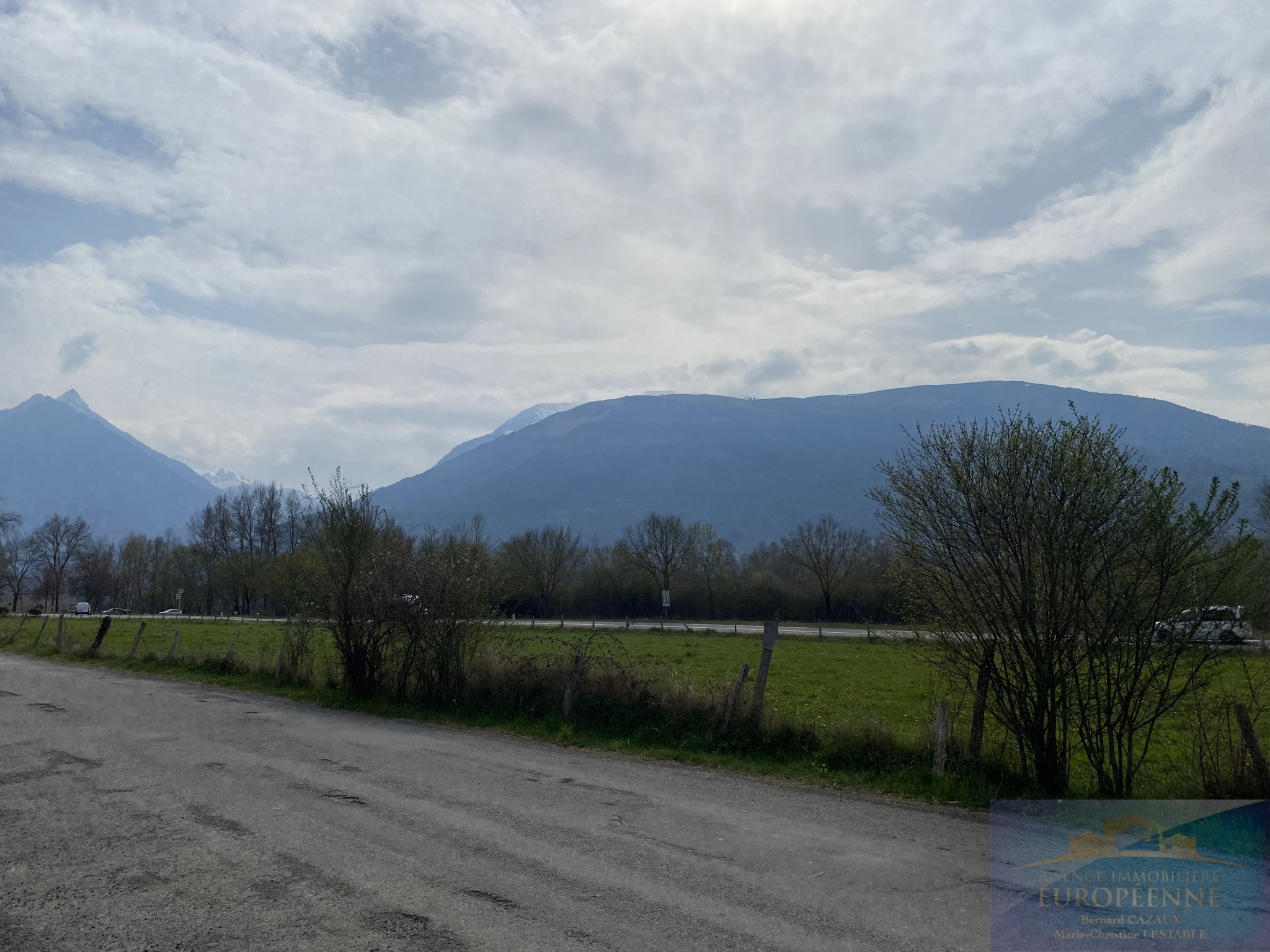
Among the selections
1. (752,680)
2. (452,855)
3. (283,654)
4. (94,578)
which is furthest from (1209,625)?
(94,578)

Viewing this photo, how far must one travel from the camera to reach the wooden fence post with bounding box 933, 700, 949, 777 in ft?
34.9

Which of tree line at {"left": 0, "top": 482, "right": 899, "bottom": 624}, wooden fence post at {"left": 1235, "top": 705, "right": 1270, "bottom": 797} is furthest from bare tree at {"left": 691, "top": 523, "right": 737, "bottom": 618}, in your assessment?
wooden fence post at {"left": 1235, "top": 705, "right": 1270, "bottom": 797}

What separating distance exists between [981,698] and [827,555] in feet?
191

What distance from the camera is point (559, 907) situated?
19.6ft

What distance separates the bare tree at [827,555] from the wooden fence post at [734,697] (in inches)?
2044

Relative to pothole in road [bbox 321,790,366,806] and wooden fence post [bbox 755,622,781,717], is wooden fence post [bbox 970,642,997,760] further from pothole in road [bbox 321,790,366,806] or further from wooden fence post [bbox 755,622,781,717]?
pothole in road [bbox 321,790,366,806]

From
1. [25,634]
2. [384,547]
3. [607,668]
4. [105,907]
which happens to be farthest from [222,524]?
[105,907]

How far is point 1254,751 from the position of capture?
8.66 meters

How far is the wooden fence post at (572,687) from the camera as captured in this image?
49.4ft

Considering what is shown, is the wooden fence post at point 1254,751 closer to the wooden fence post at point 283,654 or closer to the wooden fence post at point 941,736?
the wooden fence post at point 941,736

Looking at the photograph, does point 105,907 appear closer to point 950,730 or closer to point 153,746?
point 153,746

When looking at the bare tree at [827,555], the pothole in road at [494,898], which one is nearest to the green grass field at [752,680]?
the pothole in road at [494,898]

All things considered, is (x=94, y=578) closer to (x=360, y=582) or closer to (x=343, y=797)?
(x=360, y=582)

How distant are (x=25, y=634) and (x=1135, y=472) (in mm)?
49306
